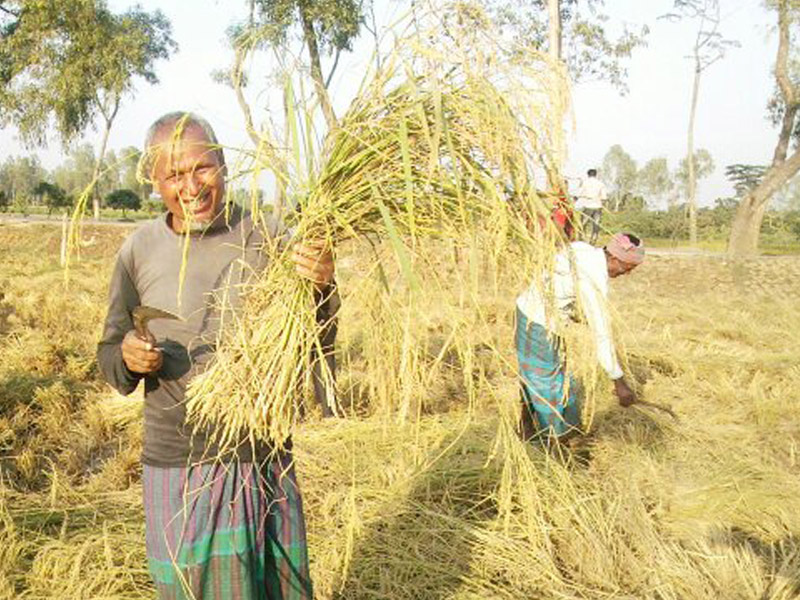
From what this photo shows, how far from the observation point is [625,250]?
3.21 metres

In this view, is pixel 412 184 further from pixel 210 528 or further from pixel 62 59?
pixel 62 59

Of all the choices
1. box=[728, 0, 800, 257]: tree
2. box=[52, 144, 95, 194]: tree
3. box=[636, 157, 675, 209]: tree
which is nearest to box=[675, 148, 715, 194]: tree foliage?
box=[636, 157, 675, 209]: tree

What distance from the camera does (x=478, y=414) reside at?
4.20 meters

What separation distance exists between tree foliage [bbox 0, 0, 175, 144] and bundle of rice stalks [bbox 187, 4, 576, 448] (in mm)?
18750

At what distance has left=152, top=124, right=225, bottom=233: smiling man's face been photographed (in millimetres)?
1465

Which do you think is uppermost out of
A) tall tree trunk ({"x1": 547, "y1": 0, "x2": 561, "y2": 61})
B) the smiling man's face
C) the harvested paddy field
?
tall tree trunk ({"x1": 547, "y1": 0, "x2": 561, "y2": 61})

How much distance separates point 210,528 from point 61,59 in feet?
64.0

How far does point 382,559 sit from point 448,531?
0.30 metres

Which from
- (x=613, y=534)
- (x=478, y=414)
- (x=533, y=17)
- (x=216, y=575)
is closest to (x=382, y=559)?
(x=613, y=534)

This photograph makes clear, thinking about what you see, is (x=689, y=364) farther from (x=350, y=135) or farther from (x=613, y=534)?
(x=350, y=135)

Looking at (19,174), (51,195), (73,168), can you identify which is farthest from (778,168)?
(73,168)

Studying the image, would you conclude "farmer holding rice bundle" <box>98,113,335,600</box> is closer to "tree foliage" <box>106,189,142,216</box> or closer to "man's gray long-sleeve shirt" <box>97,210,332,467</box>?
"man's gray long-sleeve shirt" <box>97,210,332,467</box>

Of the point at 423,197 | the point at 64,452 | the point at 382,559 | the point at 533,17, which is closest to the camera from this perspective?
the point at 423,197

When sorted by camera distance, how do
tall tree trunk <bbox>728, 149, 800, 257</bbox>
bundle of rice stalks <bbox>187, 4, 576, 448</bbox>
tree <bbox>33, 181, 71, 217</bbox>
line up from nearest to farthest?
bundle of rice stalks <bbox>187, 4, 576, 448</bbox>
tall tree trunk <bbox>728, 149, 800, 257</bbox>
tree <bbox>33, 181, 71, 217</bbox>
